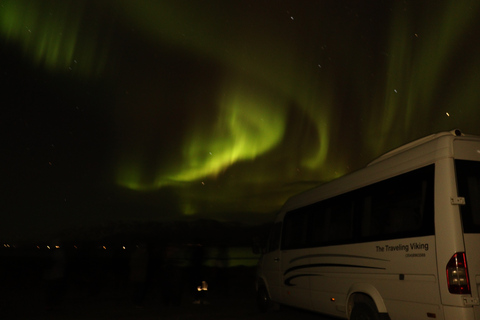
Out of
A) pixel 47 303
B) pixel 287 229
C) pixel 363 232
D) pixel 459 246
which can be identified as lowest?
pixel 47 303

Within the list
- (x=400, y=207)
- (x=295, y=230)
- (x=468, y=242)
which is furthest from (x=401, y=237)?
(x=295, y=230)

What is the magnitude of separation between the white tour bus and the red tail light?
0.01m

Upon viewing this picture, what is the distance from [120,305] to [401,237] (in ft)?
34.2

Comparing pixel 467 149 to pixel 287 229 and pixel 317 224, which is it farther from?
pixel 287 229

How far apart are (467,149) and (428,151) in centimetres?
44

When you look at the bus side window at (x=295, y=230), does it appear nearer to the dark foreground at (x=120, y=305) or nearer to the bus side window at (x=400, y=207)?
the dark foreground at (x=120, y=305)

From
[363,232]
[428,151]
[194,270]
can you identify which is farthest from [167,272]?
[428,151]

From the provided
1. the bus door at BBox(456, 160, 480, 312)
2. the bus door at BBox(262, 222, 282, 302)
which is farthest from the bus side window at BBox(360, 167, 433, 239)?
the bus door at BBox(262, 222, 282, 302)

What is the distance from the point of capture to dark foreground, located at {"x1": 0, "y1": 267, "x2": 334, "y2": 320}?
11930 millimetres

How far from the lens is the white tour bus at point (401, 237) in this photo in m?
5.51

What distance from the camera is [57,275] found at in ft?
44.2

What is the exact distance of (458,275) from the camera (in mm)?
5395

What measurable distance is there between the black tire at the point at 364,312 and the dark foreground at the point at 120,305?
14.1 ft

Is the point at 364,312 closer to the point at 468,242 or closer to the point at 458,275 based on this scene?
the point at 458,275
